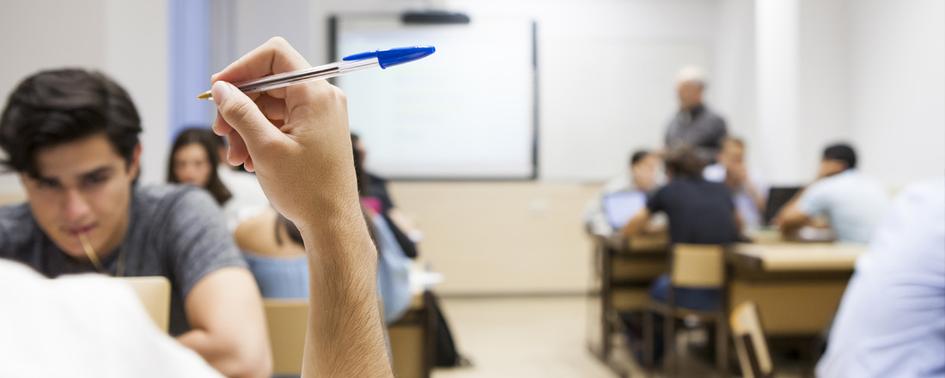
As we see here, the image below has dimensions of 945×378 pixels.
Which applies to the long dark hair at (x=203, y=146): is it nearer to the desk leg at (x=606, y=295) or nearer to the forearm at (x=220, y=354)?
the forearm at (x=220, y=354)

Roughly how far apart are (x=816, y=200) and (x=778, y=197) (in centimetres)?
79

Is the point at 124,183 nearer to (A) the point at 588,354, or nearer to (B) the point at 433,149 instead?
(A) the point at 588,354

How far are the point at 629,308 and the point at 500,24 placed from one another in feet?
9.65

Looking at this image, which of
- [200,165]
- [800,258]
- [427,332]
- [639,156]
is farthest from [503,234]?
[200,165]

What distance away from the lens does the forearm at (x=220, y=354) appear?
128 centimetres

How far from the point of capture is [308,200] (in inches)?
25.7

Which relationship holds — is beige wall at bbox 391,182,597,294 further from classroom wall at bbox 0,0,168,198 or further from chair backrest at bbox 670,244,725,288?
classroom wall at bbox 0,0,168,198

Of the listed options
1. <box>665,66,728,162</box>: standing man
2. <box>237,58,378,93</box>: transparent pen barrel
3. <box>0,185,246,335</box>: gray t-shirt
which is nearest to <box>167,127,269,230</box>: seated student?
<box>0,185,246,335</box>: gray t-shirt

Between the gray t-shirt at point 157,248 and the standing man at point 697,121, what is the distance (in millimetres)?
4734

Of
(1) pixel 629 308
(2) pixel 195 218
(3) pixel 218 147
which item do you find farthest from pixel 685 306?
(2) pixel 195 218

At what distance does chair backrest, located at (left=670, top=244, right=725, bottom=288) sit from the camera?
377 centimetres

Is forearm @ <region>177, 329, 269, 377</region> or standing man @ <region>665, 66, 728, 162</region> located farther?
standing man @ <region>665, 66, 728, 162</region>

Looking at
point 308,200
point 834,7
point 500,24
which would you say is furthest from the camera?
point 500,24

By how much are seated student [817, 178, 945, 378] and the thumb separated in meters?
1.05
